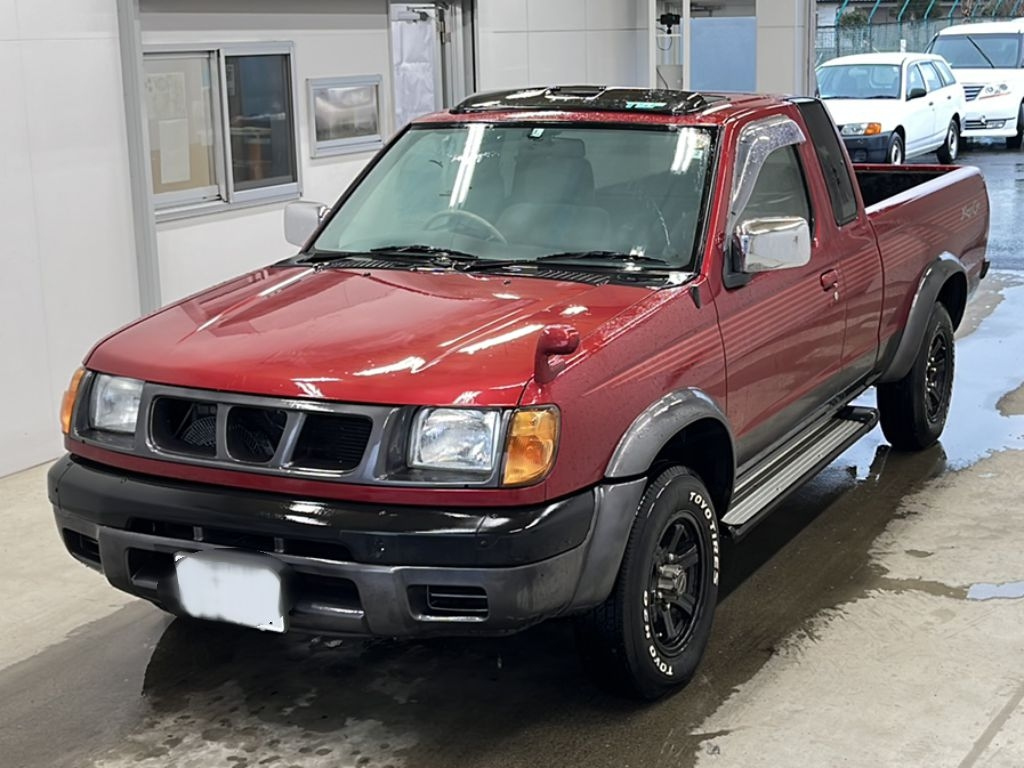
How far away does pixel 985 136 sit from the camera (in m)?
21.6

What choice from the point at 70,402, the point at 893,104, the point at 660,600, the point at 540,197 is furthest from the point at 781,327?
the point at 893,104

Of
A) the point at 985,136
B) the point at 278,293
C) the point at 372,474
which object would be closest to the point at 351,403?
the point at 372,474

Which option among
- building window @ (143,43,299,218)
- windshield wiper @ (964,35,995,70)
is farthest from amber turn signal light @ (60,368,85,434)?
windshield wiper @ (964,35,995,70)

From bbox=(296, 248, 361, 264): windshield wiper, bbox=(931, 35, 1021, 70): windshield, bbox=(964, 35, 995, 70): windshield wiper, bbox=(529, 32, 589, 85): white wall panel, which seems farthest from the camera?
bbox=(964, 35, 995, 70): windshield wiper

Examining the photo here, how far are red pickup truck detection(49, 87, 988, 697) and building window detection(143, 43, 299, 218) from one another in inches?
103

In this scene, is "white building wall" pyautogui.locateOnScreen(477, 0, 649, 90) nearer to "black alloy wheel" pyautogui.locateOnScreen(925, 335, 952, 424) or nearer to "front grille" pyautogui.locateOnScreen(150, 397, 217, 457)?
"black alloy wheel" pyautogui.locateOnScreen(925, 335, 952, 424)

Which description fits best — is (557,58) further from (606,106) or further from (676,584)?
(676,584)

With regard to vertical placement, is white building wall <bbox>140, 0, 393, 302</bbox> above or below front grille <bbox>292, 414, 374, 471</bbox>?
above

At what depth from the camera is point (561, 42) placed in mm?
11625

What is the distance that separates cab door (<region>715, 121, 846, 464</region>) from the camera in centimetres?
487

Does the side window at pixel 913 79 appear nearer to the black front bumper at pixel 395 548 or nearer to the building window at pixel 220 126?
the building window at pixel 220 126

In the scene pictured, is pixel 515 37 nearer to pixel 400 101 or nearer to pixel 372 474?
pixel 400 101

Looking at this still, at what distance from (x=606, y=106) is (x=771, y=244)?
3.15 ft

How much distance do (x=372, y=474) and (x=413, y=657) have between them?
1186 mm
